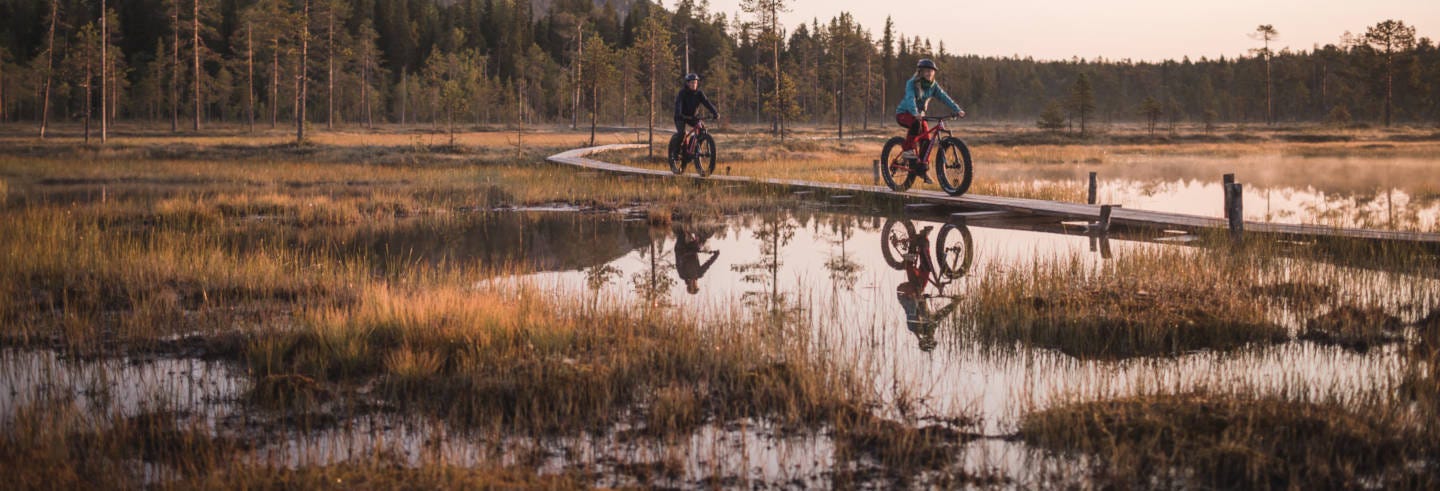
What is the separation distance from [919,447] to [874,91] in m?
113

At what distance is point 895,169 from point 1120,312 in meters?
9.17

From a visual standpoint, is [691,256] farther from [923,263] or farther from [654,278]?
[923,263]

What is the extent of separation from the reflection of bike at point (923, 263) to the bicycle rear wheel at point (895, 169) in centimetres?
102

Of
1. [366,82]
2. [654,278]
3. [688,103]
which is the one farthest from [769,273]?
[366,82]

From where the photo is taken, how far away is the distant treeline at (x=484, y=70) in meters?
81.7

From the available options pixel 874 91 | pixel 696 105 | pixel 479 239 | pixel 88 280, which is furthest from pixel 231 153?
pixel 874 91

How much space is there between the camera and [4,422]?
16.3 feet

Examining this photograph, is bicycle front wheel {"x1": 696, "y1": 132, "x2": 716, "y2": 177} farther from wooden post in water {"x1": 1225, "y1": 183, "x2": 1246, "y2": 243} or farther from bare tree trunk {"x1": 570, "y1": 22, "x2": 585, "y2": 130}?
bare tree trunk {"x1": 570, "y1": 22, "x2": 585, "y2": 130}

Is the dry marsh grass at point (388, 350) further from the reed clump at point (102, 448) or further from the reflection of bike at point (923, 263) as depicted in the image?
the reflection of bike at point (923, 263)

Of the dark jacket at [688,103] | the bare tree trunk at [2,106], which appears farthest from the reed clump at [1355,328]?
the bare tree trunk at [2,106]

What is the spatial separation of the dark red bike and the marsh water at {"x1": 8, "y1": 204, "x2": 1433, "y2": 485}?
748 centimetres

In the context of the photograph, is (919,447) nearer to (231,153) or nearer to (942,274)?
(942,274)

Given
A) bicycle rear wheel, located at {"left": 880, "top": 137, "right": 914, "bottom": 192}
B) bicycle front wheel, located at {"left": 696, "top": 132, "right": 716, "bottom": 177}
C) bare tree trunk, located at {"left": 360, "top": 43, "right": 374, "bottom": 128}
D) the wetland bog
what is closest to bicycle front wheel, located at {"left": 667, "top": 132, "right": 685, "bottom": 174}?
bicycle front wheel, located at {"left": 696, "top": 132, "right": 716, "bottom": 177}

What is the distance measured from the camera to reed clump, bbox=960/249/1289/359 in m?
6.79
